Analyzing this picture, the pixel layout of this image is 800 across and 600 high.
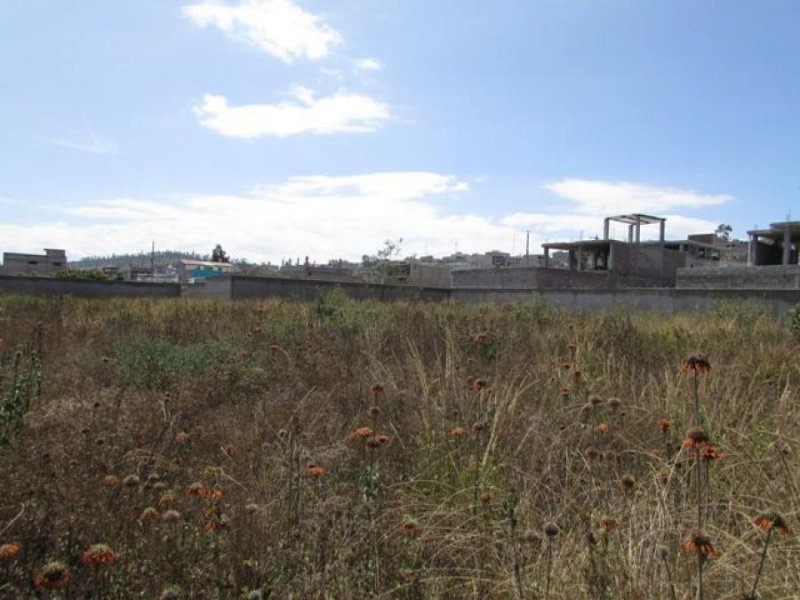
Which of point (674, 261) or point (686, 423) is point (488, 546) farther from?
point (674, 261)

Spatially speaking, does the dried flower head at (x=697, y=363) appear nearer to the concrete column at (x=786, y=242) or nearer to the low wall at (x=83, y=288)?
the low wall at (x=83, y=288)

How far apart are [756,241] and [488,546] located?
178ft

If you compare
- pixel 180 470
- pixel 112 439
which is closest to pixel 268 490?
pixel 180 470

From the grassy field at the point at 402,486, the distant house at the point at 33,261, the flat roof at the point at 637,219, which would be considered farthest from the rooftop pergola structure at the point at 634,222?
the distant house at the point at 33,261

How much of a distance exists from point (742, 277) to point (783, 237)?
13222mm

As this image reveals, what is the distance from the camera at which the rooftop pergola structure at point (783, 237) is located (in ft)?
141

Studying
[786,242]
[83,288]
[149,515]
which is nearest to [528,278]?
[786,242]

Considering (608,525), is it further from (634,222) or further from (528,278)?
(634,222)

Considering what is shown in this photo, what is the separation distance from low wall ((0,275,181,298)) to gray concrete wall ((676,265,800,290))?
27.5 meters

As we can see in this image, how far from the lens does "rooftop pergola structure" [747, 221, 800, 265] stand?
43.0 metres

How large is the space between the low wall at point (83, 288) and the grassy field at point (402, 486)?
22.8 metres

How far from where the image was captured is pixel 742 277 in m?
36.0

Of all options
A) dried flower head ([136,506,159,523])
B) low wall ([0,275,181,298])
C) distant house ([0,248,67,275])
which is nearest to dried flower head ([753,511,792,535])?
dried flower head ([136,506,159,523])

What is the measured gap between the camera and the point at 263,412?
4188 mm
